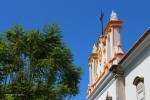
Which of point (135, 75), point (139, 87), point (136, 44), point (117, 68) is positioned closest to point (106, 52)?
point (117, 68)

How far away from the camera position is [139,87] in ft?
59.0

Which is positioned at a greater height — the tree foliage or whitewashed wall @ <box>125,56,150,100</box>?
the tree foliage

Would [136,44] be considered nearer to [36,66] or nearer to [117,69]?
[117,69]

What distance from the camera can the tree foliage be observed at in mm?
25078

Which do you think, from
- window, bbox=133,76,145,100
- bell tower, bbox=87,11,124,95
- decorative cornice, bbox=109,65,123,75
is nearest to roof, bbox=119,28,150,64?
decorative cornice, bbox=109,65,123,75

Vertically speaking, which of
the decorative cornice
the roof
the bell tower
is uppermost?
the bell tower

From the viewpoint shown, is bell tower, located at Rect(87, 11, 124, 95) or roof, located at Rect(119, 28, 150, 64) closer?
roof, located at Rect(119, 28, 150, 64)

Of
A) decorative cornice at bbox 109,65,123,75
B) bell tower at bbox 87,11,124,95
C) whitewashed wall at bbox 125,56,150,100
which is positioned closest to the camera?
whitewashed wall at bbox 125,56,150,100

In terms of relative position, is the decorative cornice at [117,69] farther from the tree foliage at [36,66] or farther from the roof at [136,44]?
the tree foliage at [36,66]

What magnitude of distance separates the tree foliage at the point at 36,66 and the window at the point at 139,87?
24.9 feet

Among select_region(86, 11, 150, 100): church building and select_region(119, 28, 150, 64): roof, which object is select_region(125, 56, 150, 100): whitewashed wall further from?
select_region(119, 28, 150, 64): roof

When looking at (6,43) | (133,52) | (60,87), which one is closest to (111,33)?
(133,52)

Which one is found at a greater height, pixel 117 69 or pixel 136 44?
pixel 136 44

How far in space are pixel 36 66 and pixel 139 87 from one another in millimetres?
9331
